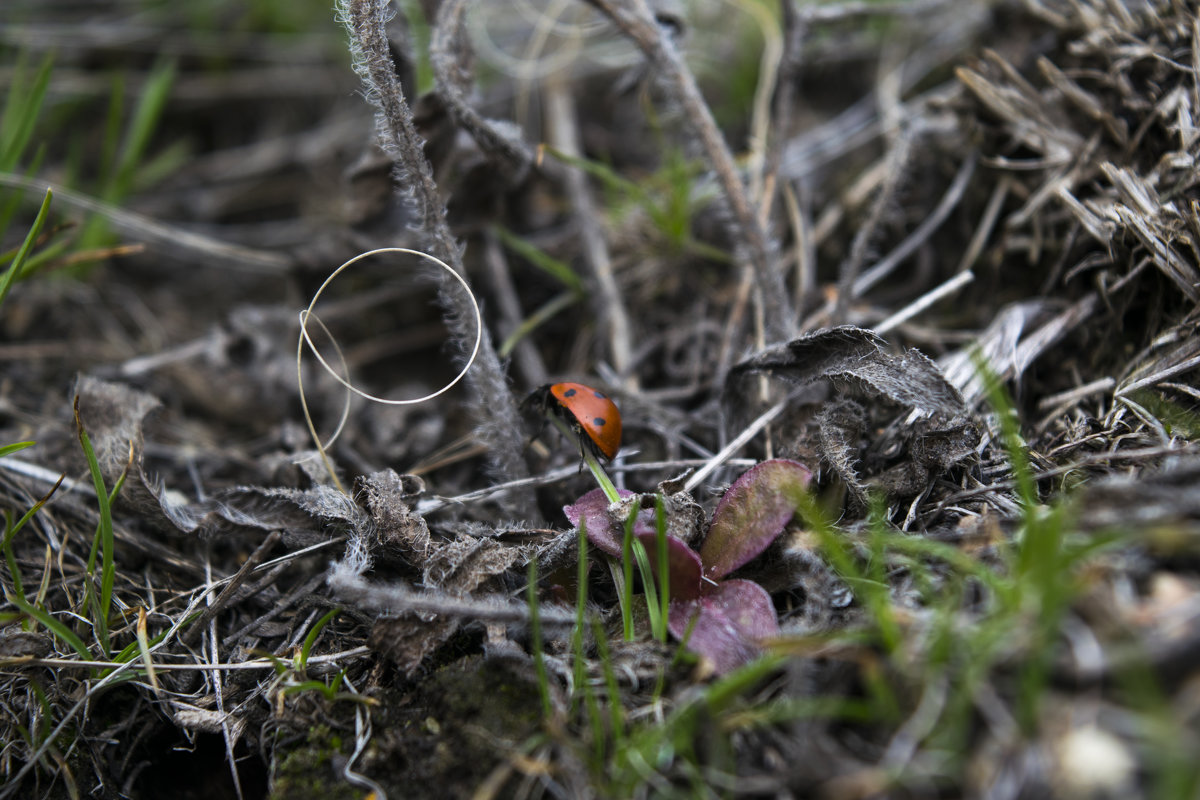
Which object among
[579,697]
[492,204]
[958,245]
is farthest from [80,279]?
[958,245]

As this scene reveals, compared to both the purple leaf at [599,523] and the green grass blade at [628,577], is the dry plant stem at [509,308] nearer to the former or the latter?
the purple leaf at [599,523]

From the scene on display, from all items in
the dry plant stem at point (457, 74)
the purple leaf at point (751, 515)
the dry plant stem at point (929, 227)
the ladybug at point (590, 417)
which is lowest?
the ladybug at point (590, 417)

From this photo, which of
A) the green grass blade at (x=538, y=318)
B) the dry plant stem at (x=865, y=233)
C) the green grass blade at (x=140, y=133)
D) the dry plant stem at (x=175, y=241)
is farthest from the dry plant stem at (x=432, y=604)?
the green grass blade at (x=140, y=133)

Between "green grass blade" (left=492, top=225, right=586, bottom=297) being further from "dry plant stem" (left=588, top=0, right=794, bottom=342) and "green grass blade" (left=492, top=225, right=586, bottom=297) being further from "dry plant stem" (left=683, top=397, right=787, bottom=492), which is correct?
"dry plant stem" (left=683, top=397, right=787, bottom=492)

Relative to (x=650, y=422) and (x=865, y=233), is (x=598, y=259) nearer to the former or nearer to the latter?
(x=650, y=422)

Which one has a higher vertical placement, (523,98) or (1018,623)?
(1018,623)

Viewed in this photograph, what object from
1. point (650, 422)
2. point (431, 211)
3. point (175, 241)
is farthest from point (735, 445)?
point (175, 241)

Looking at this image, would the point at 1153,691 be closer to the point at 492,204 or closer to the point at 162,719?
the point at 162,719
